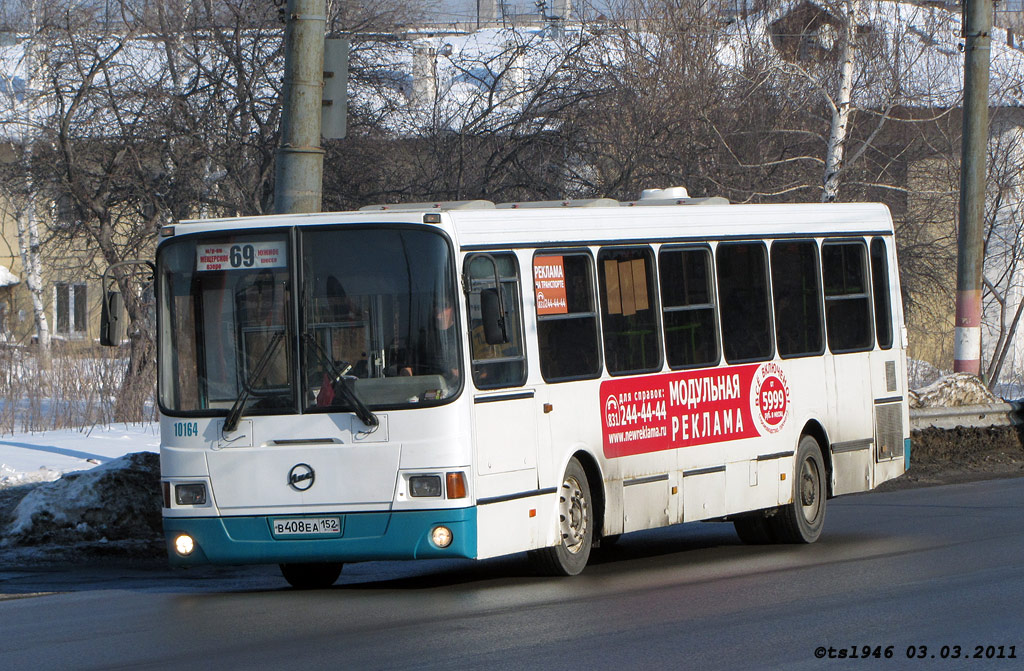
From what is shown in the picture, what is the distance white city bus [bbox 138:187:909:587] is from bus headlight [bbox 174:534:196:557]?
0.01 meters

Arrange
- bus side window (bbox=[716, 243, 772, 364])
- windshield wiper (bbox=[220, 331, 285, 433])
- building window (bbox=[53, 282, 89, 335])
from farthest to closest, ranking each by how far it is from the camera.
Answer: building window (bbox=[53, 282, 89, 335]) → bus side window (bbox=[716, 243, 772, 364]) → windshield wiper (bbox=[220, 331, 285, 433])

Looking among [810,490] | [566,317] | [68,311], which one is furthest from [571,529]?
[68,311]

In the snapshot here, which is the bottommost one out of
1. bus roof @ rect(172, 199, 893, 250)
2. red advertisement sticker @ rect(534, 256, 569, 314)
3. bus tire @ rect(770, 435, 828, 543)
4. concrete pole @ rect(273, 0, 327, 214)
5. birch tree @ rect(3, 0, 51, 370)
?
bus tire @ rect(770, 435, 828, 543)

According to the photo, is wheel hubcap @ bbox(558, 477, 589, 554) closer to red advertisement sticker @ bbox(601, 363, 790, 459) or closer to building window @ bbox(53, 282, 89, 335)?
red advertisement sticker @ bbox(601, 363, 790, 459)

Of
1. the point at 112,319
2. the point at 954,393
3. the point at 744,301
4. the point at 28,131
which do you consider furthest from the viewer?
the point at 28,131

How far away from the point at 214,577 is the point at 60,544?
150 cm

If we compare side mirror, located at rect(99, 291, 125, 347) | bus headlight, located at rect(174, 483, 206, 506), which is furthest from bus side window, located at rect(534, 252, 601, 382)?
side mirror, located at rect(99, 291, 125, 347)

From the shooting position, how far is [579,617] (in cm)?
869

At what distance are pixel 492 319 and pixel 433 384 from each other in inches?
21.1

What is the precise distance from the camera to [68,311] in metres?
36.8

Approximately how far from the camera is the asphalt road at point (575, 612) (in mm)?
7598

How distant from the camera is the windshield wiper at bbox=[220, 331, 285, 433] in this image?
32.3 feet

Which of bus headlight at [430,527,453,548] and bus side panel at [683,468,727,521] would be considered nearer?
bus headlight at [430,527,453,548]

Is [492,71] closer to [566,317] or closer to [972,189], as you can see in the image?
[972,189]
